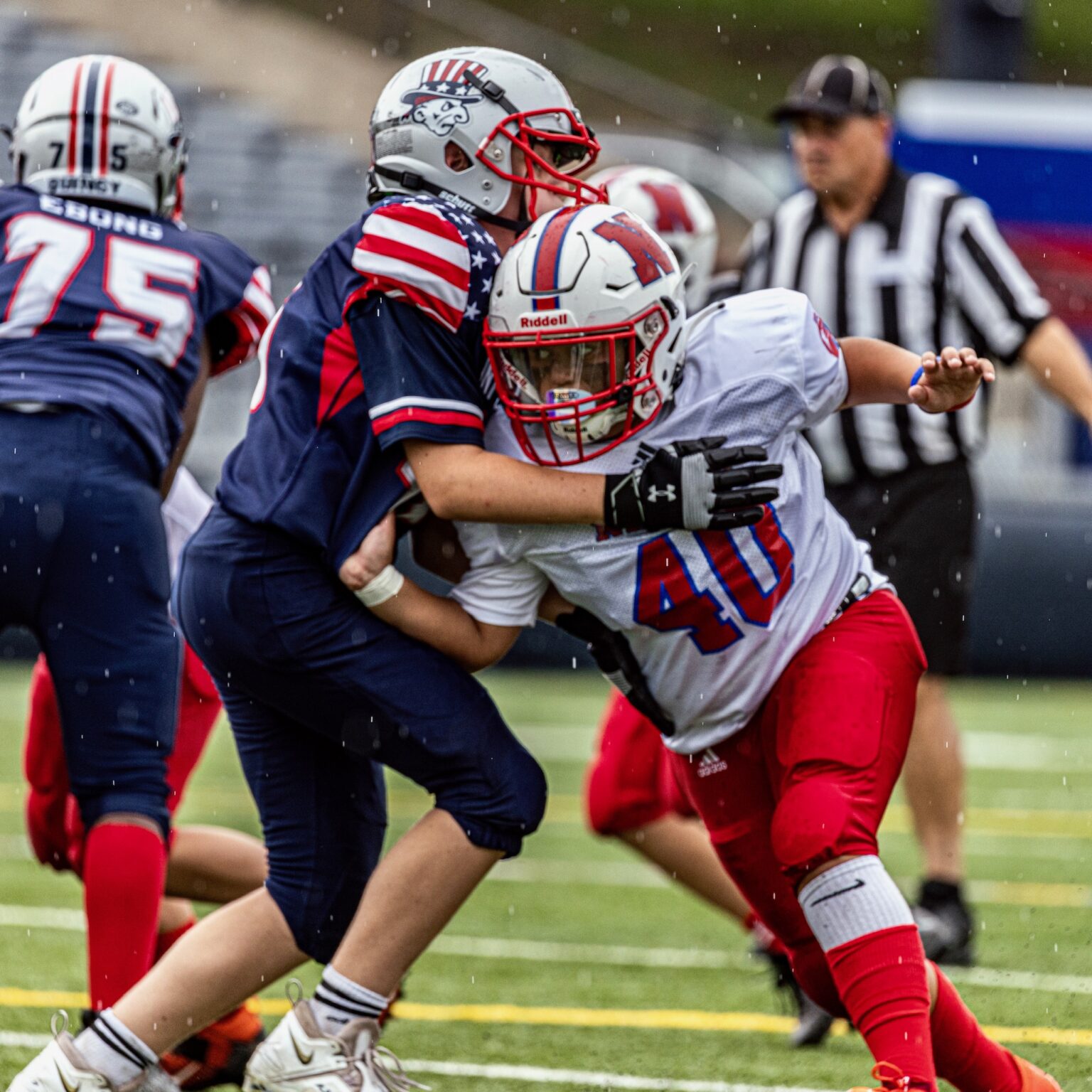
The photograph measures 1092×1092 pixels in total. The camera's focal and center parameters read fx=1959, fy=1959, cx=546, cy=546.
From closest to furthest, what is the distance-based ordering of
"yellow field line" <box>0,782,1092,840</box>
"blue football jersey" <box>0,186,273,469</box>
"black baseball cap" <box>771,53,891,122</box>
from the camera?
"blue football jersey" <box>0,186,273,469</box> < "black baseball cap" <box>771,53,891,122</box> < "yellow field line" <box>0,782,1092,840</box>

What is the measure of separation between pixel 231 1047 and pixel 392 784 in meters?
4.10

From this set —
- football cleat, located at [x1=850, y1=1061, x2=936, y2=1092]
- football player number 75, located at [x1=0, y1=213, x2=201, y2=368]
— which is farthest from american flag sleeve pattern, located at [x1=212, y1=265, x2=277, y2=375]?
football cleat, located at [x1=850, y1=1061, x2=936, y2=1092]

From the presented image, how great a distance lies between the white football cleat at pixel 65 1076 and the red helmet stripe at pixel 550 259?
1186 millimetres

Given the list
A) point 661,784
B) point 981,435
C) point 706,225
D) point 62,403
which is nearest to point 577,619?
point 62,403

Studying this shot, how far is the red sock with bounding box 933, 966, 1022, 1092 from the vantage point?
2.64 meters

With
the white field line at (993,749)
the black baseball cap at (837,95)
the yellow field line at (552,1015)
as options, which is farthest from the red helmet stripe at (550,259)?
the white field line at (993,749)

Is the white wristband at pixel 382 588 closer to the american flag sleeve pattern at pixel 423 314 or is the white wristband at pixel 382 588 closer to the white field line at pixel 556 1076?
the american flag sleeve pattern at pixel 423 314

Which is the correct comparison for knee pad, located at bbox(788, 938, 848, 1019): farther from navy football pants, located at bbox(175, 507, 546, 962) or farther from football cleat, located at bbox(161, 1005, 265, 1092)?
football cleat, located at bbox(161, 1005, 265, 1092)

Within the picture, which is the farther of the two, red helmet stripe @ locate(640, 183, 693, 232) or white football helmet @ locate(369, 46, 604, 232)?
red helmet stripe @ locate(640, 183, 693, 232)

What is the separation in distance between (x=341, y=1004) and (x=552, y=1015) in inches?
45.6

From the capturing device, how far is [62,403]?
3.03m

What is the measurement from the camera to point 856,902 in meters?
2.52

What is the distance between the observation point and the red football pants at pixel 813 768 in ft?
8.38

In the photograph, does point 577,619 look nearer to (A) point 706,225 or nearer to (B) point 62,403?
(B) point 62,403
